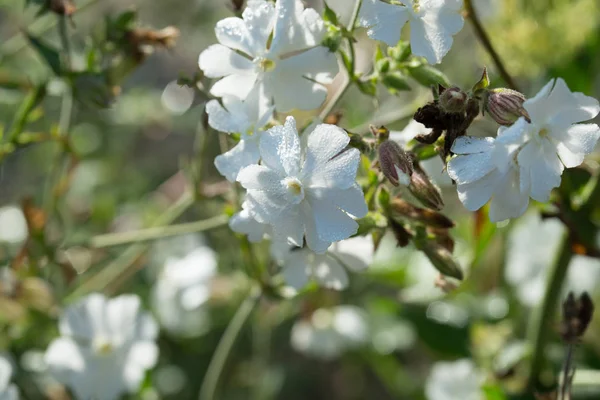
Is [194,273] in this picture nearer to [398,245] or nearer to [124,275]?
[124,275]

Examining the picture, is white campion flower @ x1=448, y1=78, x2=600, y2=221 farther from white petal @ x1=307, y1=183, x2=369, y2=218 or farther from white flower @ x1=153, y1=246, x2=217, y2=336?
white flower @ x1=153, y1=246, x2=217, y2=336

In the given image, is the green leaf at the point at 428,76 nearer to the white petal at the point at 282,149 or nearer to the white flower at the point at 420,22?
the white flower at the point at 420,22

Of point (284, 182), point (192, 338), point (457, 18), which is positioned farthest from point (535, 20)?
point (192, 338)

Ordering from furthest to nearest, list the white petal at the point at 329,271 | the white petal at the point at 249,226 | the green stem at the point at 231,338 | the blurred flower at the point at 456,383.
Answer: the blurred flower at the point at 456,383 → the green stem at the point at 231,338 → the white petal at the point at 329,271 → the white petal at the point at 249,226

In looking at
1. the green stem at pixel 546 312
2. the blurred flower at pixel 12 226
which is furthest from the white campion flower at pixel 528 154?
the blurred flower at pixel 12 226

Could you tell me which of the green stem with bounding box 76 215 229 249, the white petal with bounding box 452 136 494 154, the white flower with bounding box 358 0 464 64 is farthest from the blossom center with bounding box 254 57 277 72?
the green stem with bounding box 76 215 229 249

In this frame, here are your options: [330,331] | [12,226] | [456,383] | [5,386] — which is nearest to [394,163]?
[5,386]
